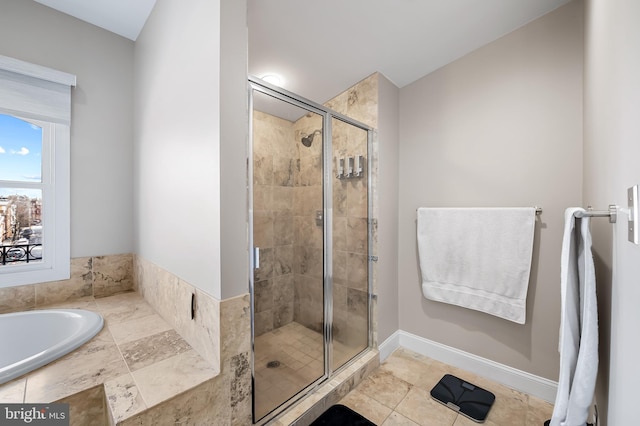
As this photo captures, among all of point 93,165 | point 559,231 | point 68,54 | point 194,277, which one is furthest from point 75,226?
point 559,231

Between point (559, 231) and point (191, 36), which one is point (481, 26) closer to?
point (559, 231)

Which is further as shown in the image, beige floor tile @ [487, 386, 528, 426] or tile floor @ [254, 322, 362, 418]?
beige floor tile @ [487, 386, 528, 426]

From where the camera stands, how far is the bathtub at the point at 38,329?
143 centimetres

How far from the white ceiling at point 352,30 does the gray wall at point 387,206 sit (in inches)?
10.2

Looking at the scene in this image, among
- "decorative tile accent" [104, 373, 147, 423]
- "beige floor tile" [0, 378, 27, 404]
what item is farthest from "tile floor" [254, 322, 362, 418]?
"beige floor tile" [0, 378, 27, 404]

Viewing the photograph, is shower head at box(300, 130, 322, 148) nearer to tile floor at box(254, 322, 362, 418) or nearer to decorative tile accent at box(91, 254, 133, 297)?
tile floor at box(254, 322, 362, 418)

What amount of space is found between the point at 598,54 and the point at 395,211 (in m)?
1.46

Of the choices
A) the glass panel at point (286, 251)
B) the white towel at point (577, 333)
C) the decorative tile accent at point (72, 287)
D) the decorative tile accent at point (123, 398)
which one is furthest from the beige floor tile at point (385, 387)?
the decorative tile accent at point (72, 287)

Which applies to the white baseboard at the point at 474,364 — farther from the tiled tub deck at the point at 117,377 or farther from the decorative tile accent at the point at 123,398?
the decorative tile accent at the point at 123,398

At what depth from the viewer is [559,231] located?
5.11 ft

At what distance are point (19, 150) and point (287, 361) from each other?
2.32 meters

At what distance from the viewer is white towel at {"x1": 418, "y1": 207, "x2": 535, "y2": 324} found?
5.35ft

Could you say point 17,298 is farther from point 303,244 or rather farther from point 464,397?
point 464,397

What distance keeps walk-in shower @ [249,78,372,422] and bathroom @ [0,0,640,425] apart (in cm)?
17
